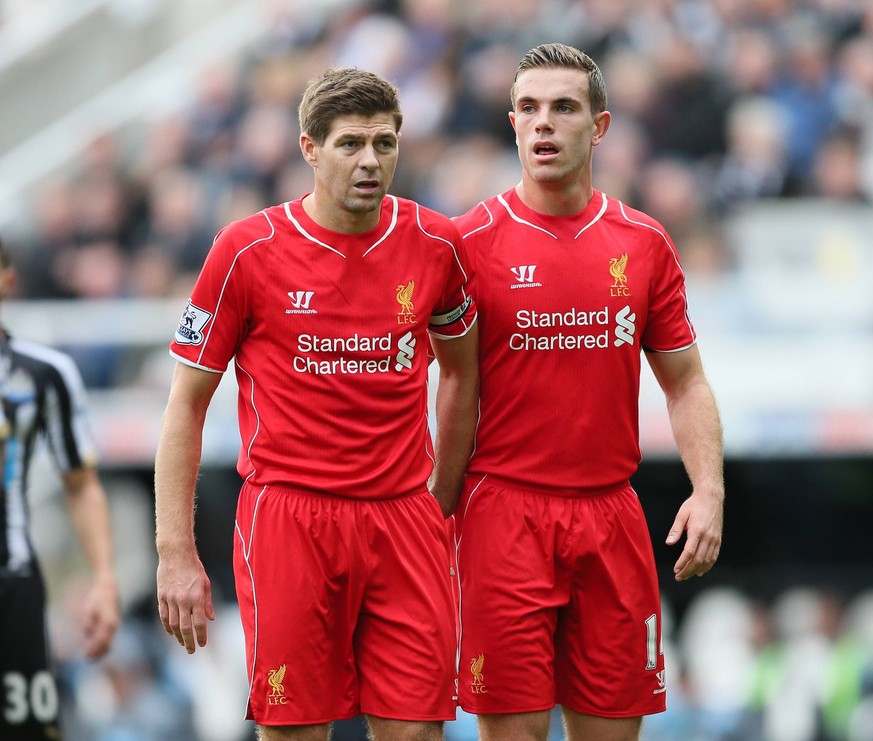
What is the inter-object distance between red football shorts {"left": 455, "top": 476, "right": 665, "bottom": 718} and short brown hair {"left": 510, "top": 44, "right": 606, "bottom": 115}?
1296mm

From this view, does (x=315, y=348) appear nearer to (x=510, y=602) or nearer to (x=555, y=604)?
(x=510, y=602)

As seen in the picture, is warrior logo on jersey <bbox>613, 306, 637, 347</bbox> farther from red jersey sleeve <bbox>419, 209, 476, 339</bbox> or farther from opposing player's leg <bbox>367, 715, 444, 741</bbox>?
opposing player's leg <bbox>367, 715, 444, 741</bbox>

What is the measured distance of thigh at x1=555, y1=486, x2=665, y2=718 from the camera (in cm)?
525

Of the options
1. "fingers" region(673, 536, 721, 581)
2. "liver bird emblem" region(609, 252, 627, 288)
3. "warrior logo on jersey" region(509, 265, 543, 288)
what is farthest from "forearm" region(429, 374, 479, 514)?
"fingers" region(673, 536, 721, 581)

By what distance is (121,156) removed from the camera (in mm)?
13352

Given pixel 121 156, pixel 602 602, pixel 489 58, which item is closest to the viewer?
pixel 602 602

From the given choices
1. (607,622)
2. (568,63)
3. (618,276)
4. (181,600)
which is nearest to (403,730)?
(181,600)

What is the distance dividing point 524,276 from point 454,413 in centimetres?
50

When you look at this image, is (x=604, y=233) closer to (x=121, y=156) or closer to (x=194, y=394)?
(x=194, y=394)

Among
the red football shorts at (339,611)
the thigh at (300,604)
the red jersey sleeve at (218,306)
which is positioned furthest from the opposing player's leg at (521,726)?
the red jersey sleeve at (218,306)

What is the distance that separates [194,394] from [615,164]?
22.0 feet

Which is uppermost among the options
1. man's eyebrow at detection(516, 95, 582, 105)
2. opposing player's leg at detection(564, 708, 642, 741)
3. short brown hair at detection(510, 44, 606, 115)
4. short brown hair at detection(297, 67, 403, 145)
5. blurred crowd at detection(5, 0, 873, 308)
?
blurred crowd at detection(5, 0, 873, 308)

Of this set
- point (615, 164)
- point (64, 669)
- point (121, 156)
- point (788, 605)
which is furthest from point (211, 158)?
point (788, 605)

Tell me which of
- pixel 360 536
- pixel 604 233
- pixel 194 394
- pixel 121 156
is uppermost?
pixel 121 156
